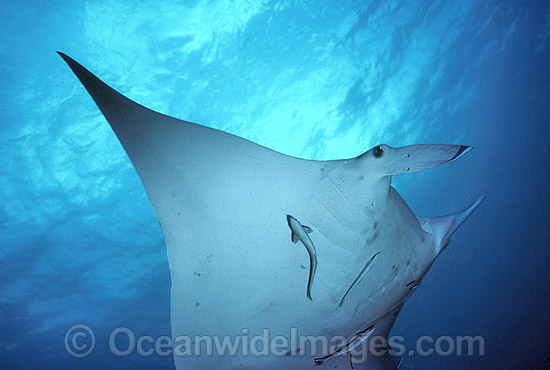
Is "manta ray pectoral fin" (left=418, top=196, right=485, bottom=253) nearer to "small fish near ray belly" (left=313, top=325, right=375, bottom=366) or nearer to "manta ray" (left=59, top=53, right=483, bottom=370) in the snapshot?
"manta ray" (left=59, top=53, right=483, bottom=370)

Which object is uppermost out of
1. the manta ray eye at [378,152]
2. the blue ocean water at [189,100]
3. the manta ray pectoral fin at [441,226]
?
→ the blue ocean water at [189,100]

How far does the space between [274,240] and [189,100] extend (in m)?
6.50

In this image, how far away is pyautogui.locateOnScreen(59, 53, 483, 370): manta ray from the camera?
1744 millimetres

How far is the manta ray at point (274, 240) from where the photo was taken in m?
1.74

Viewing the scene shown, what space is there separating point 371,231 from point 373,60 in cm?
837

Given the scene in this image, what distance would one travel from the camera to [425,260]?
87.5 inches

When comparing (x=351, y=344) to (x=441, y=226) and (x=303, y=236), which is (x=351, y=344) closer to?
(x=303, y=236)

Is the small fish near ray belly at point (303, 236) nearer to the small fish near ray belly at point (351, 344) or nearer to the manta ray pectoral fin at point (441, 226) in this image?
the small fish near ray belly at point (351, 344)

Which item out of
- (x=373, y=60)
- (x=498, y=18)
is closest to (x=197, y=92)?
(x=373, y=60)

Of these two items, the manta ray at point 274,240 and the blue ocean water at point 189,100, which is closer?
the manta ray at point 274,240

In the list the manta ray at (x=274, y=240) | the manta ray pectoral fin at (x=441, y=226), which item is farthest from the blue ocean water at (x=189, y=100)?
the manta ray pectoral fin at (x=441, y=226)

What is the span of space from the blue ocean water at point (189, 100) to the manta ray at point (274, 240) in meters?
5.67

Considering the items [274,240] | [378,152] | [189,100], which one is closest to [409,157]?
[378,152]

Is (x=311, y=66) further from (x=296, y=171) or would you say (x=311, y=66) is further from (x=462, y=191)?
(x=462, y=191)
